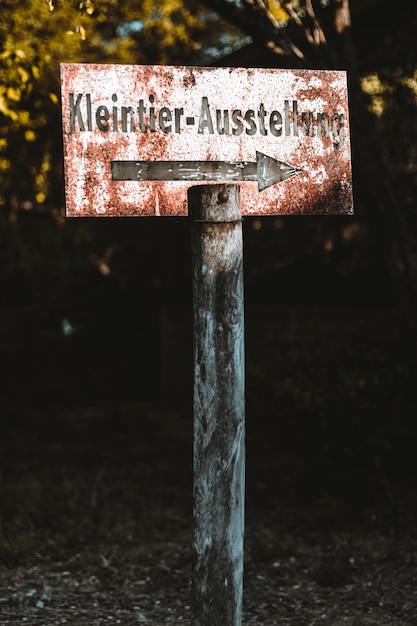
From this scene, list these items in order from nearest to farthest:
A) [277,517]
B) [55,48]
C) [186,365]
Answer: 1. [277,517]
2. [186,365]
3. [55,48]

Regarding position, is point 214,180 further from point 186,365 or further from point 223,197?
point 186,365

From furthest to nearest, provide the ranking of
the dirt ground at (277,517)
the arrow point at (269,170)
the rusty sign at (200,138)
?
the dirt ground at (277,517) → the arrow point at (269,170) → the rusty sign at (200,138)

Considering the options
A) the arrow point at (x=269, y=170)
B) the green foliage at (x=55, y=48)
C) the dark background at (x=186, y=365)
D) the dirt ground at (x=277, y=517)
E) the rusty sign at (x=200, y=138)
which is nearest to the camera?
the rusty sign at (x=200, y=138)

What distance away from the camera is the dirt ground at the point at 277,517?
4.39 meters

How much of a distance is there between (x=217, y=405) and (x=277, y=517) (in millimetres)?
3472

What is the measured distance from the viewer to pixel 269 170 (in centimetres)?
267

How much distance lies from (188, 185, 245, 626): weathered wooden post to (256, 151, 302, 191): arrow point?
3.7 inches

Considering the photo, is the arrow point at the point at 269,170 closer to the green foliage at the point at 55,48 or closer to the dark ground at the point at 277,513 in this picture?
the dark ground at the point at 277,513

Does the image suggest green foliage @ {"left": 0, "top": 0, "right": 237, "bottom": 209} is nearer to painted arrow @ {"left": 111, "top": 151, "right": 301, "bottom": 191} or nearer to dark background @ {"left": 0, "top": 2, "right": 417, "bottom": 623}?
dark background @ {"left": 0, "top": 2, "right": 417, "bottom": 623}

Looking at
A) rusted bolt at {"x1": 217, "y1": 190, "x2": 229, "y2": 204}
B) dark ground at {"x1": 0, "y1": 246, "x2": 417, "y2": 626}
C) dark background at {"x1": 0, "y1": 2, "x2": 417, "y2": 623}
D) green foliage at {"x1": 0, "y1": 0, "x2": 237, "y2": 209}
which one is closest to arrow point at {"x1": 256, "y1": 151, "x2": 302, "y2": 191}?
rusted bolt at {"x1": 217, "y1": 190, "x2": 229, "y2": 204}

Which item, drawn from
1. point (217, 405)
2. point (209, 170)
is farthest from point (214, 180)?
point (217, 405)

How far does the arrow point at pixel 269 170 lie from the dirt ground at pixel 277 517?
2442 mm

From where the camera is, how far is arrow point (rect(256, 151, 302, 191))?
266 cm

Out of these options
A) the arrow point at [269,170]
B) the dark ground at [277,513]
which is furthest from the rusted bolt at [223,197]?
the dark ground at [277,513]
